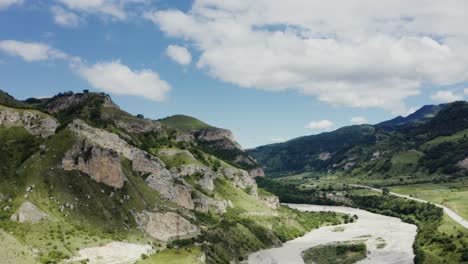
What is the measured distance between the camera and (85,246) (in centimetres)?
17262

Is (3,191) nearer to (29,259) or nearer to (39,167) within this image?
(39,167)

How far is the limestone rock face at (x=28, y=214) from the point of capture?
174 m

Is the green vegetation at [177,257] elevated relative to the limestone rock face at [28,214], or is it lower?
lower

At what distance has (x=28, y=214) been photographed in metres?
176

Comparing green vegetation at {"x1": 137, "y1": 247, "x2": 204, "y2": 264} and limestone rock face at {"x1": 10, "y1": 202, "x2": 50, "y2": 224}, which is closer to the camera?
limestone rock face at {"x1": 10, "y1": 202, "x2": 50, "y2": 224}

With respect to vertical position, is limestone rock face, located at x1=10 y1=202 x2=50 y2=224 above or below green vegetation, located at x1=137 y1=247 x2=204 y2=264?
above

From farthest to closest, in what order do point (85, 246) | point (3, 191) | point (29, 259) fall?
1. point (3, 191)
2. point (85, 246)
3. point (29, 259)

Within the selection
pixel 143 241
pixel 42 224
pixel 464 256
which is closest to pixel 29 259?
pixel 42 224

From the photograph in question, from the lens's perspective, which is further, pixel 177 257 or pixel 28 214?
pixel 177 257

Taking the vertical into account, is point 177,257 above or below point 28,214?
below

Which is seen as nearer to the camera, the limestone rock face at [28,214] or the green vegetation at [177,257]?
the limestone rock face at [28,214]

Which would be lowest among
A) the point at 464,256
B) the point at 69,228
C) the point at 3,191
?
the point at 464,256

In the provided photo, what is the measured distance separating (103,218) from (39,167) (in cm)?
3282

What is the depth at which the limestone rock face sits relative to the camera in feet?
571
